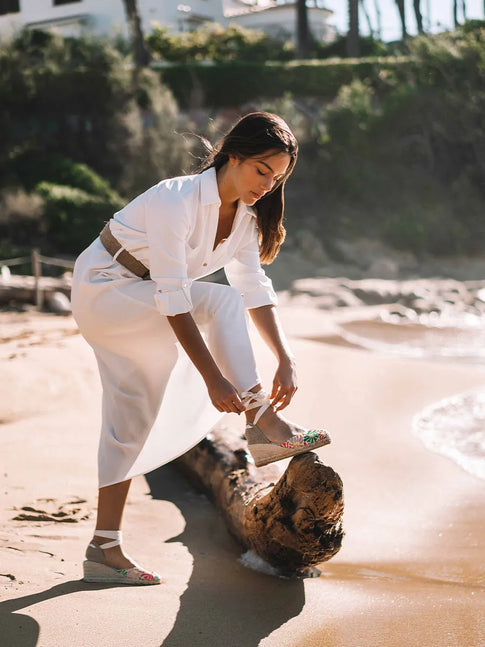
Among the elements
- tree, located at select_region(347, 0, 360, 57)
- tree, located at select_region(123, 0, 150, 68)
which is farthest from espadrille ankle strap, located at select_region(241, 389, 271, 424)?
tree, located at select_region(347, 0, 360, 57)

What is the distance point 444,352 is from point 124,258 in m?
7.06

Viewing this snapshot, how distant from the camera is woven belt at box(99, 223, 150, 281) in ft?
9.14

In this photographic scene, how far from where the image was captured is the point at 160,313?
8.84 ft

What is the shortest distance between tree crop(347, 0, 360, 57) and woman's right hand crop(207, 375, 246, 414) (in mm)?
26221

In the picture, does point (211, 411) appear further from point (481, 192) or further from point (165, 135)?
point (481, 192)

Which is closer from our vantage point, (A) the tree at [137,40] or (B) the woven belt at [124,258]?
(B) the woven belt at [124,258]

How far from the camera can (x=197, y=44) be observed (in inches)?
1041

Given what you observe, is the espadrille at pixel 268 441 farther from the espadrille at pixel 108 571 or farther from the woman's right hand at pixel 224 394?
the espadrille at pixel 108 571

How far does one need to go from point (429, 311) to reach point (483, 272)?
4.46m

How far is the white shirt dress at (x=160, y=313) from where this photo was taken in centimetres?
260

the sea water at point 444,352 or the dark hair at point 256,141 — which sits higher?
the dark hair at point 256,141

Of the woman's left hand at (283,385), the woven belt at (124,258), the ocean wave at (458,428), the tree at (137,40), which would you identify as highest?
the tree at (137,40)

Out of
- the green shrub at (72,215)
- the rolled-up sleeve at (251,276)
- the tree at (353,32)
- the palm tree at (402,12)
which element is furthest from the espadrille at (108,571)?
the palm tree at (402,12)

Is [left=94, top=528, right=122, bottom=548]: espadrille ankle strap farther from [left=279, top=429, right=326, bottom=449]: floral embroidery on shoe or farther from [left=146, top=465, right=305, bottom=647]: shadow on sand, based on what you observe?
[left=279, top=429, right=326, bottom=449]: floral embroidery on shoe
